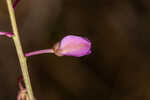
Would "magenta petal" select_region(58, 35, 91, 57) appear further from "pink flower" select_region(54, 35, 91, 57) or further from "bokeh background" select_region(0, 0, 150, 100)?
"bokeh background" select_region(0, 0, 150, 100)

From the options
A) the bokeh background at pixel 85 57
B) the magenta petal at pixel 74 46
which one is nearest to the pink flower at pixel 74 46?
the magenta petal at pixel 74 46

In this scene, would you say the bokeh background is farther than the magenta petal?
Yes

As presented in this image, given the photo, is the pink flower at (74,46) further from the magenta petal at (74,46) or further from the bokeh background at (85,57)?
the bokeh background at (85,57)

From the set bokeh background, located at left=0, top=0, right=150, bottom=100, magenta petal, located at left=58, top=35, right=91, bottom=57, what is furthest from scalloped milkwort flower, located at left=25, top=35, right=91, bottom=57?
bokeh background, located at left=0, top=0, right=150, bottom=100

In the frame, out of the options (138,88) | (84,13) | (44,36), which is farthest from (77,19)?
(138,88)

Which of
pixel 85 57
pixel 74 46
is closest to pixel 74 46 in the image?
pixel 74 46

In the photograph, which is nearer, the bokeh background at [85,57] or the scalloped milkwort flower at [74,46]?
the scalloped milkwort flower at [74,46]
